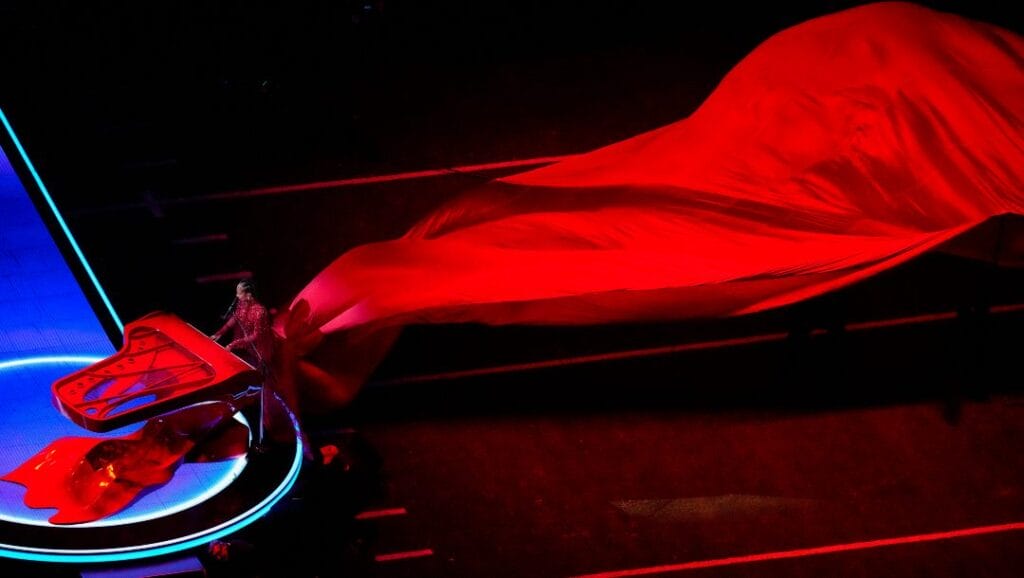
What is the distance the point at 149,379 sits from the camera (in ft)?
11.2

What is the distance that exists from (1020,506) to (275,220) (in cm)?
388

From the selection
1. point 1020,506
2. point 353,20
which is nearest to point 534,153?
point 353,20

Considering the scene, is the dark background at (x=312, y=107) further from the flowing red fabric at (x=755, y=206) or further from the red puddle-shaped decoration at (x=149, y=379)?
the red puddle-shaped decoration at (x=149, y=379)

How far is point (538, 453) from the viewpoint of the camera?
3.87m

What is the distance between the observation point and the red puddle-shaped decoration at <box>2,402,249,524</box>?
340cm

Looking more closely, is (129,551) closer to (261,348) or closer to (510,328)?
(261,348)

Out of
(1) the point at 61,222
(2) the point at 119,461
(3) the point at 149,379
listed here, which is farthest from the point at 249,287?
(2) the point at 119,461

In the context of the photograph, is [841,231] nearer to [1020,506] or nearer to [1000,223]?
[1000,223]

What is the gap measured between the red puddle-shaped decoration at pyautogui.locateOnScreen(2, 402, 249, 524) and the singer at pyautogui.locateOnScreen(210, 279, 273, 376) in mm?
239

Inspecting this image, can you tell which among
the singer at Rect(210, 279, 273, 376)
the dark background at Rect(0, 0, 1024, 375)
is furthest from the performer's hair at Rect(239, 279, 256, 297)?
the dark background at Rect(0, 0, 1024, 375)

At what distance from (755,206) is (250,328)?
2.19 meters

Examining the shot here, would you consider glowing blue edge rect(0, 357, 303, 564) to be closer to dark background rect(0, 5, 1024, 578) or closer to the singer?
dark background rect(0, 5, 1024, 578)

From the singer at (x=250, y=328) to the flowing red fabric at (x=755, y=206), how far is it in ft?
0.82

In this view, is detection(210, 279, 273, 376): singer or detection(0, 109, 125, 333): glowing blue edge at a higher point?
detection(0, 109, 125, 333): glowing blue edge
